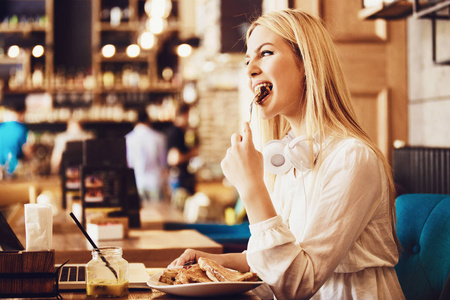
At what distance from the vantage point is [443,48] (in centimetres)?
305

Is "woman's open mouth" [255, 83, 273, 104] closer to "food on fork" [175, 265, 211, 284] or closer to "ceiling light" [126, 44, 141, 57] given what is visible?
"food on fork" [175, 265, 211, 284]

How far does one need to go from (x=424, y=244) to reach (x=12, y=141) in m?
7.21

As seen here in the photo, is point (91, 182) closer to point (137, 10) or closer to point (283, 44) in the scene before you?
point (283, 44)

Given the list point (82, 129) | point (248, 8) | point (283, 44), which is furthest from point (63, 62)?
point (283, 44)

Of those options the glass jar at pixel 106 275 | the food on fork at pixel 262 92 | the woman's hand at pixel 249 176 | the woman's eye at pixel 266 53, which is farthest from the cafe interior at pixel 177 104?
the woman's eye at pixel 266 53

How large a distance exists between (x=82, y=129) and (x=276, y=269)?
7817 mm

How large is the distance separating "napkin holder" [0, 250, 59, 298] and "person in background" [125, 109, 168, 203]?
638 cm

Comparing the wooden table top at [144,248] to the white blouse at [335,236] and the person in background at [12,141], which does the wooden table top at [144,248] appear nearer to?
the white blouse at [335,236]

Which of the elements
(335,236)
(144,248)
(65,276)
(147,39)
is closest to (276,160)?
(335,236)

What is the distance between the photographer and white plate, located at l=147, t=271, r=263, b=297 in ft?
4.32

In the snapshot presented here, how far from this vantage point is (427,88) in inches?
126

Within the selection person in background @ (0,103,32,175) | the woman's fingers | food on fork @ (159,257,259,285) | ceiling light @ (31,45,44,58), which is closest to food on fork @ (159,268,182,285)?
food on fork @ (159,257,259,285)

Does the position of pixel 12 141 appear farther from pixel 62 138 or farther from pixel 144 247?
pixel 144 247

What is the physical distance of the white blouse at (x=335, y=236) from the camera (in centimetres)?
138
